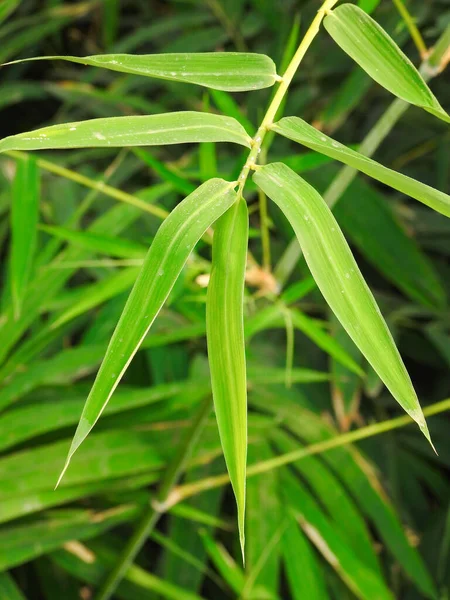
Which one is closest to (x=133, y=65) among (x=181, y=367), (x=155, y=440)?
(x=155, y=440)

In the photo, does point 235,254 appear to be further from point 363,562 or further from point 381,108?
point 381,108

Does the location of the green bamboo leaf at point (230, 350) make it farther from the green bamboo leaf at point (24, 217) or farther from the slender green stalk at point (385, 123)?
the green bamboo leaf at point (24, 217)

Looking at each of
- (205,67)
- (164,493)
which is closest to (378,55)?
(205,67)

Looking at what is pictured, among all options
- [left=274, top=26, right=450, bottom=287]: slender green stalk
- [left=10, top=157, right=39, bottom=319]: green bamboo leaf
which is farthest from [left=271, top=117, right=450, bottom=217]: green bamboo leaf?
[left=10, top=157, right=39, bottom=319]: green bamboo leaf

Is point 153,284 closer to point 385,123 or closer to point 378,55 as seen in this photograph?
point 378,55

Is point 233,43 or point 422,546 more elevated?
point 233,43

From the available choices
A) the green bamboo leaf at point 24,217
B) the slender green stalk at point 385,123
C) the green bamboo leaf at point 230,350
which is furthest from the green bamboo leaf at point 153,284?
the green bamboo leaf at point 24,217
